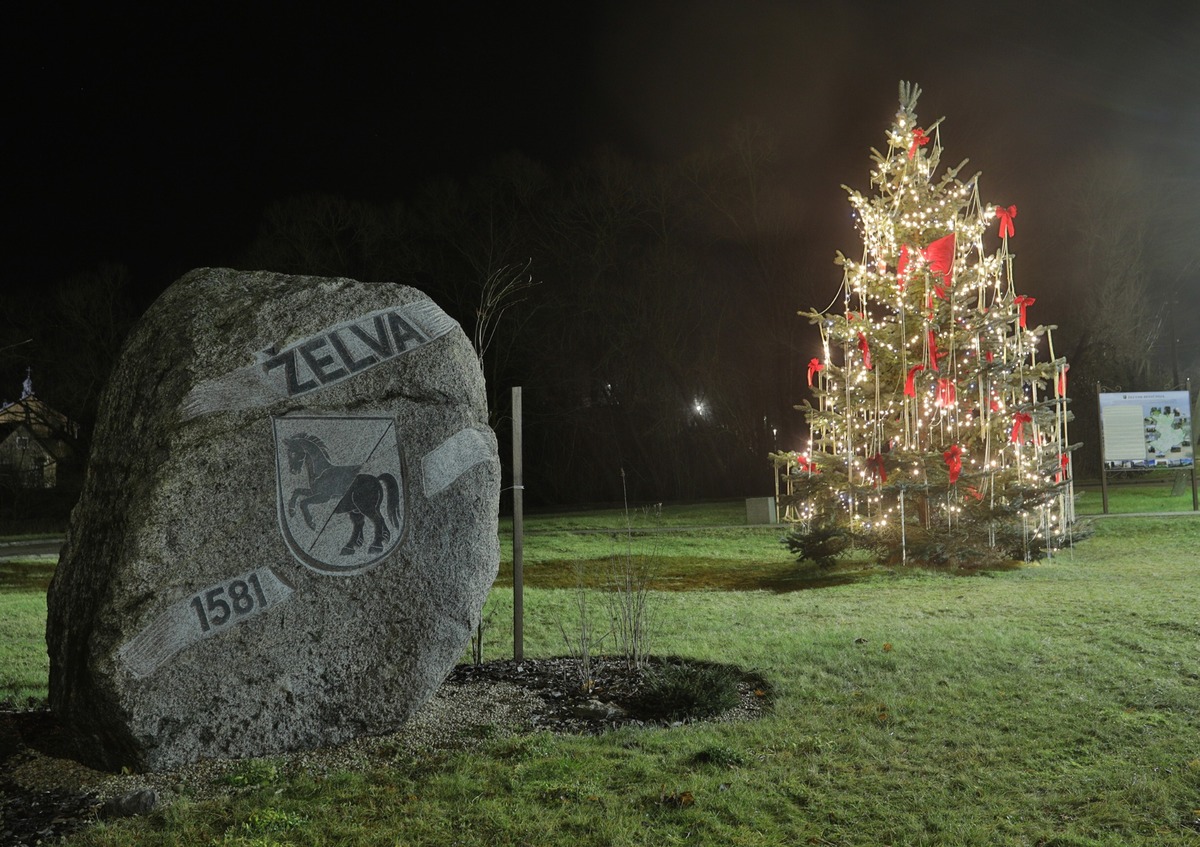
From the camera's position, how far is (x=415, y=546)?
→ 511cm

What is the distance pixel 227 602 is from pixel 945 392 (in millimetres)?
9501

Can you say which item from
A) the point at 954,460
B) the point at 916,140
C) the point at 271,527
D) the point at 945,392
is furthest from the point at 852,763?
Result: the point at 916,140

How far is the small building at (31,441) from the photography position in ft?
94.7

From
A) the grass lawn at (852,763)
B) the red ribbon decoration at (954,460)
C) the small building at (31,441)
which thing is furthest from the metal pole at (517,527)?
the small building at (31,441)

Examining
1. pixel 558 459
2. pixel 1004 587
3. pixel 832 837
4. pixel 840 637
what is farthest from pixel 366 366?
pixel 558 459

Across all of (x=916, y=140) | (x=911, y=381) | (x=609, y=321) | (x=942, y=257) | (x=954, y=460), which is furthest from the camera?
(x=609, y=321)

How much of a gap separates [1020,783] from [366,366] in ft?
12.2

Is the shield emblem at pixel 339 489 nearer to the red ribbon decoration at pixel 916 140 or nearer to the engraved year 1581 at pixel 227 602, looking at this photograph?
the engraved year 1581 at pixel 227 602

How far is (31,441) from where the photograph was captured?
36031 mm

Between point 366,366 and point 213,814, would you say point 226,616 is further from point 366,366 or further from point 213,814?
point 366,366

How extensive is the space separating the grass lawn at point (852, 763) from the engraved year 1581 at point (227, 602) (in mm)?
776

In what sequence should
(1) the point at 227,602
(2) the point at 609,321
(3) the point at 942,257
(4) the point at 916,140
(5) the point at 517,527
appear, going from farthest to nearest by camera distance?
(2) the point at 609,321 → (4) the point at 916,140 → (3) the point at 942,257 → (5) the point at 517,527 → (1) the point at 227,602

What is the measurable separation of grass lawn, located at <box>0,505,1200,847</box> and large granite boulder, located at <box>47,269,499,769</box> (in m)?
0.51

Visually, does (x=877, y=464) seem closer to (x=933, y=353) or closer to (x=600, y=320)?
(x=933, y=353)
